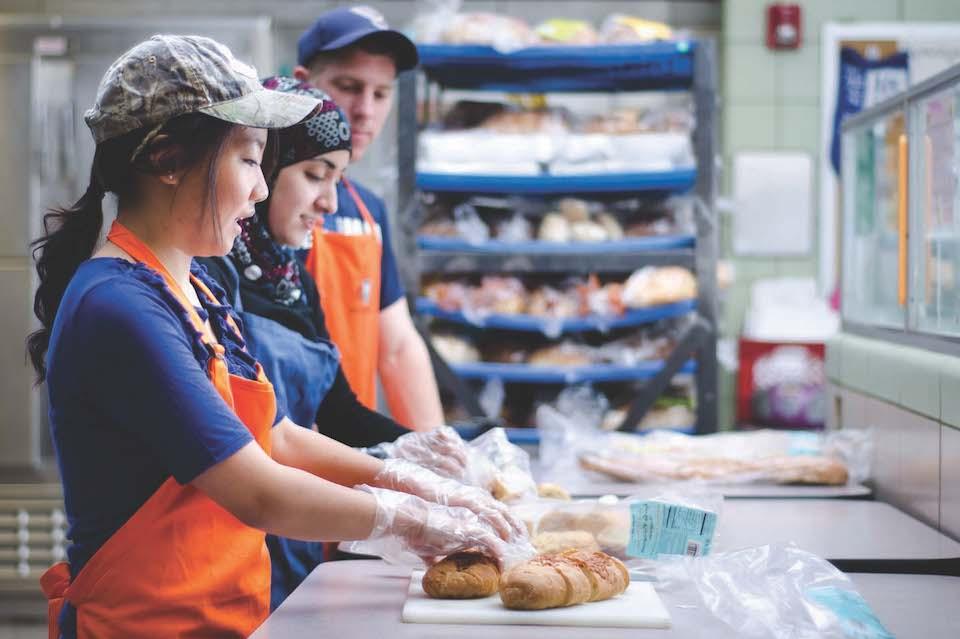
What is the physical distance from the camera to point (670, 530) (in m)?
1.64

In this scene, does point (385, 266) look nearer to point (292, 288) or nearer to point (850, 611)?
point (292, 288)

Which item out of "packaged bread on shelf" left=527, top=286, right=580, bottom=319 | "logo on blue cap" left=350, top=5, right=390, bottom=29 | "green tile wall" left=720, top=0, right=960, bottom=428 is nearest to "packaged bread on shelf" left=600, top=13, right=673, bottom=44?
"packaged bread on shelf" left=527, top=286, right=580, bottom=319

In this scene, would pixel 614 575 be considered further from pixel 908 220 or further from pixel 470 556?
pixel 908 220

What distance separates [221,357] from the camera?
142cm

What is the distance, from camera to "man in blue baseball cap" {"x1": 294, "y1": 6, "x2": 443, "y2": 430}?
8.16 ft

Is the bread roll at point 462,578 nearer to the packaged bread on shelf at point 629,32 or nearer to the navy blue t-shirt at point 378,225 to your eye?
the navy blue t-shirt at point 378,225

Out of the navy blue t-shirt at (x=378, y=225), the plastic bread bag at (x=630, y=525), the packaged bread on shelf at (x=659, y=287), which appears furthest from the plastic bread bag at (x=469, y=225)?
the plastic bread bag at (x=630, y=525)

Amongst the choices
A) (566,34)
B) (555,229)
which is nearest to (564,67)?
(566,34)

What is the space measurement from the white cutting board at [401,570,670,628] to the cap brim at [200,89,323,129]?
66 centimetres

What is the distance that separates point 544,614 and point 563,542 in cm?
36

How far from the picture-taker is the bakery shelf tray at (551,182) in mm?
3529

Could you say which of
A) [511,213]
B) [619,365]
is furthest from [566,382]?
[511,213]

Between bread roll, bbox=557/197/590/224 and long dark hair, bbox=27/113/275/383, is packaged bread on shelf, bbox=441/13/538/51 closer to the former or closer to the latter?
bread roll, bbox=557/197/590/224

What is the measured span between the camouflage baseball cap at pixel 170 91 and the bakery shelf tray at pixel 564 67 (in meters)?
2.23
